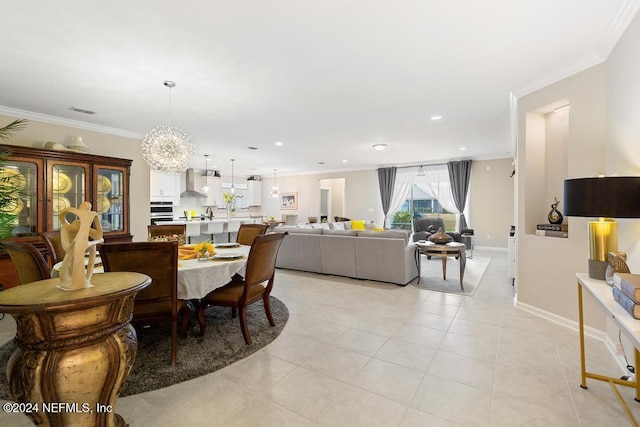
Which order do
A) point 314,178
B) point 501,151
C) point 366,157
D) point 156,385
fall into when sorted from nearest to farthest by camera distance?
point 156,385 < point 501,151 < point 366,157 < point 314,178

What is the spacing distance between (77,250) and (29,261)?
1246mm

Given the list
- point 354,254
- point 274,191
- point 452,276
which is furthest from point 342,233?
point 274,191

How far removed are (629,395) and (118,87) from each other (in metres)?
5.28

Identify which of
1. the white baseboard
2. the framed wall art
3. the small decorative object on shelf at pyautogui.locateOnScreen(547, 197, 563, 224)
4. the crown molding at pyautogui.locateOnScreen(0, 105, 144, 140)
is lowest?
the white baseboard

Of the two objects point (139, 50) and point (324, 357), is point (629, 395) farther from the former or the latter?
point (139, 50)

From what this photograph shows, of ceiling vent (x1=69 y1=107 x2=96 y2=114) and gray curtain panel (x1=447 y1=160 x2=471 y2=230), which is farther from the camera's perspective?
gray curtain panel (x1=447 y1=160 x2=471 y2=230)

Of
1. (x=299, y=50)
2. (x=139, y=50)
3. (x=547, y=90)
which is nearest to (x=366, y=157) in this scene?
(x=547, y=90)

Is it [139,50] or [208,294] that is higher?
[139,50]

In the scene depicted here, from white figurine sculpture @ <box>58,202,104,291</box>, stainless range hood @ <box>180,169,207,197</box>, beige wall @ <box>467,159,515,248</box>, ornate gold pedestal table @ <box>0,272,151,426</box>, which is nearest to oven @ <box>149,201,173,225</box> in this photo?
stainless range hood @ <box>180,169,207,197</box>

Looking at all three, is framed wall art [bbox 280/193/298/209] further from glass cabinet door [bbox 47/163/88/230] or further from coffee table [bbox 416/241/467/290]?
glass cabinet door [bbox 47/163/88/230]

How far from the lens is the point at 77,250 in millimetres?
1315

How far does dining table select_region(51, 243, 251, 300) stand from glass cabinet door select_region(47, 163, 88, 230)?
7.16 feet

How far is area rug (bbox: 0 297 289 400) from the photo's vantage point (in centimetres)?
207

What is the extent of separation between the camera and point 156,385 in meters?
2.00
